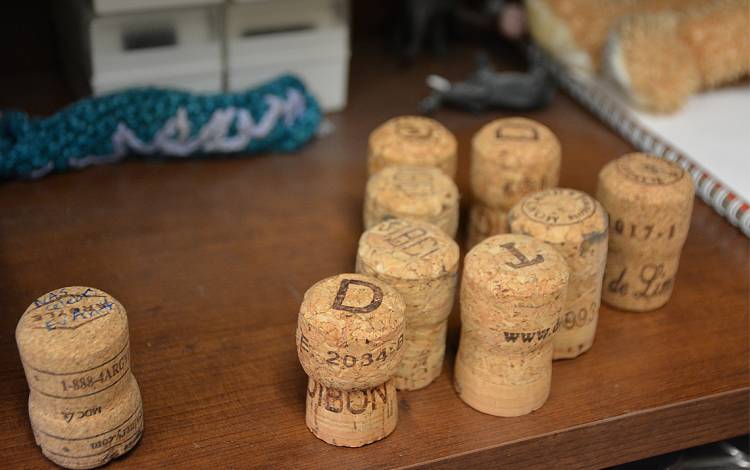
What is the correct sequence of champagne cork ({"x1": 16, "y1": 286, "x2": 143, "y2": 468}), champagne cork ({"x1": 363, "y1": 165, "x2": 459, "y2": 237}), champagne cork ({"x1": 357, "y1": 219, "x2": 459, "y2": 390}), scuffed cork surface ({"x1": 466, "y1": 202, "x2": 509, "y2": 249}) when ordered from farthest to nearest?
1. scuffed cork surface ({"x1": 466, "y1": 202, "x2": 509, "y2": 249})
2. champagne cork ({"x1": 363, "y1": 165, "x2": 459, "y2": 237})
3. champagne cork ({"x1": 357, "y1": 219, "x2": 459, "y2": 390})
4. champagne cork ({"x1": 16, "y1": 286, "x2": 143, "y2": 468})

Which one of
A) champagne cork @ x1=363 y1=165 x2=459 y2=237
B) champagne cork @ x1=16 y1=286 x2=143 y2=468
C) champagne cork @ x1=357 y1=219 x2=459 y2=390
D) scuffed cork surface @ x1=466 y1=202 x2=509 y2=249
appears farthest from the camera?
scuffed cork surface @ x1=466 y1=202 x2=509 y2=249

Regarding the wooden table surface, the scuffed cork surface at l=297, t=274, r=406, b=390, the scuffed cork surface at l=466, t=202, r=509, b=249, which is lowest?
the wooden table surface

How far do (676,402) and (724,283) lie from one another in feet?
0.73

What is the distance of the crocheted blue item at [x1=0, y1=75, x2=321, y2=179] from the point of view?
1153 mm

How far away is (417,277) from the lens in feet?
2.74

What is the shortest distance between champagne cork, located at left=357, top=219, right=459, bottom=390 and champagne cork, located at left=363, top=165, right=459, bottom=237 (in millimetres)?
50

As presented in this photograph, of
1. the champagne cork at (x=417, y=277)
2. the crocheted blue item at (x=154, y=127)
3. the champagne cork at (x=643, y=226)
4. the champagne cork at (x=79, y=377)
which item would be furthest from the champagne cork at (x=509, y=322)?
the crocheted blue item at (x=154, y=127)

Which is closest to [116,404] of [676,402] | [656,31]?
[676,402]

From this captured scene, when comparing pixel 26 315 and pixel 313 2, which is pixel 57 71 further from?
pixel 26 315

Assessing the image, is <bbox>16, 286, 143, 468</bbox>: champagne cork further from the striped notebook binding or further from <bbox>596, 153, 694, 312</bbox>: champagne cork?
the striped notebook binding

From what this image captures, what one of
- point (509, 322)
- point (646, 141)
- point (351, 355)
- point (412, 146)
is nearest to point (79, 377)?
point (351, 355)

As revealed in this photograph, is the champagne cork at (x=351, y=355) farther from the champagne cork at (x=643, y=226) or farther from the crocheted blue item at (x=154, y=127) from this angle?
the crocheted blue item at (x=154, y=127)

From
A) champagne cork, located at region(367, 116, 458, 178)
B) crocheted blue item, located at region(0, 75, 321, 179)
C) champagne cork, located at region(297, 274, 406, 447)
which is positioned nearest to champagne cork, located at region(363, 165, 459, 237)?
champagne cork, located at region(367, 116, 458, 178)

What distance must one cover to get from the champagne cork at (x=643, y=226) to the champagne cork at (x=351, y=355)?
0.94ft
